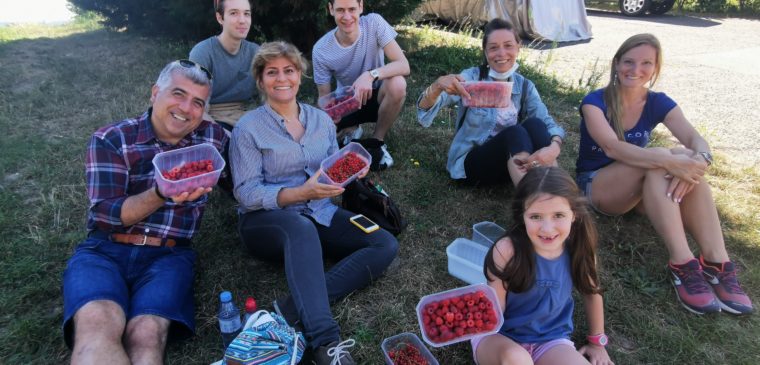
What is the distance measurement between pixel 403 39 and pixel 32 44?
603 cm

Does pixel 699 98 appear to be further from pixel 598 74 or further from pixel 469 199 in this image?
pixel 469 199

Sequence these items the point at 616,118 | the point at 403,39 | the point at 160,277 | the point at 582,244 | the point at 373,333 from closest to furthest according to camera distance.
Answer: the point at 582,244
the point at 160,277
the point at 373,333
the point at 616,118
the point at 403,39

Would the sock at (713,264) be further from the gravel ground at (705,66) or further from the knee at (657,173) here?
the gravel ground at (705,66)

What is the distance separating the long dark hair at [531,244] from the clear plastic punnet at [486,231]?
2.87 ft

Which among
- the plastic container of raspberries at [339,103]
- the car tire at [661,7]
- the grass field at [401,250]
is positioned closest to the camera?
the grass field at [401,250]

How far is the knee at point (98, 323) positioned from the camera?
5.92ft

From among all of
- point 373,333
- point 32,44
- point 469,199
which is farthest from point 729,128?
point 32,44

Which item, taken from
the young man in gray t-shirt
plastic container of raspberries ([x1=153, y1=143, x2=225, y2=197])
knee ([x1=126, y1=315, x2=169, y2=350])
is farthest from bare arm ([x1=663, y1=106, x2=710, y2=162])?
knee ([x1=126, y1=315, x2=169, y2=350])

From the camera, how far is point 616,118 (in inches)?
116

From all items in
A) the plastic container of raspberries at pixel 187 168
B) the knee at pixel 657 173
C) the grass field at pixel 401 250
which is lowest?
the grass field at pixel 401 250

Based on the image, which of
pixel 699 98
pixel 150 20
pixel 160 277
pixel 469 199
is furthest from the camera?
pixel 150 20

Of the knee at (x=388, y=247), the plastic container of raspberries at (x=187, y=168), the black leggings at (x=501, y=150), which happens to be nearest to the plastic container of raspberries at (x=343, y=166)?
the knee at (x=388, y=247)

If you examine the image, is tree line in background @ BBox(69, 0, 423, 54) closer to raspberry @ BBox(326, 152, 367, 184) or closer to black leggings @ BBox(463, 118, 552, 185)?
black leggings @ BBox(463, 118, 552, 185)

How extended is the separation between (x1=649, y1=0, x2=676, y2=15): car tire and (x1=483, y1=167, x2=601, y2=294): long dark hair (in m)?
12.8
